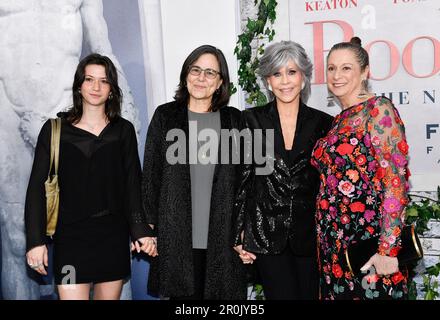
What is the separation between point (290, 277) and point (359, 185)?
0.61 meters

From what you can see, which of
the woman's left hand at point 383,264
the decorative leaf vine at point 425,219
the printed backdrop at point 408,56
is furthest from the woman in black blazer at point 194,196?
the decorative leaf vine at point 425,219

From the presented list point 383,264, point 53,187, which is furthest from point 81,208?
point 383,264

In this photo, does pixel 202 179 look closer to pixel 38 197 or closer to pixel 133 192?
pixel 133 192

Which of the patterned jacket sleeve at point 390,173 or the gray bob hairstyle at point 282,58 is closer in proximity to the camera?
the patterned jacket sleeve at point 390,173

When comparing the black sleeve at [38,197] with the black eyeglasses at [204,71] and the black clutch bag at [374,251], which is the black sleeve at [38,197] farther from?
the black clutch bag at [374,251]

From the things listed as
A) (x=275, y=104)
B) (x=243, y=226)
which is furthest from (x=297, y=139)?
(x=243, y=226)

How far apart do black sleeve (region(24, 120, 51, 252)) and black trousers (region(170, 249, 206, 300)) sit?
2.73ft

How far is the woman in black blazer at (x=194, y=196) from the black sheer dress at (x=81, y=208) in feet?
0.69

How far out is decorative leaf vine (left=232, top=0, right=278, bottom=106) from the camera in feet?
11.7

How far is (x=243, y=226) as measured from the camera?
2.83 m

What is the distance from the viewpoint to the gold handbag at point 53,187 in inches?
112

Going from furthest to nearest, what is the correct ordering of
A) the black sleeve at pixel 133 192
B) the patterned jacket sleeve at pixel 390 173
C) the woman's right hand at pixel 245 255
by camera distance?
the black sleeve at pixel 133 192 < the woman's right hand at pixel 245 255 < the patterned jacket sleeve at pixel 390 173

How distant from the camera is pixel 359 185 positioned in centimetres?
248

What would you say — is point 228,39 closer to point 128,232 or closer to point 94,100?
point 94,100
